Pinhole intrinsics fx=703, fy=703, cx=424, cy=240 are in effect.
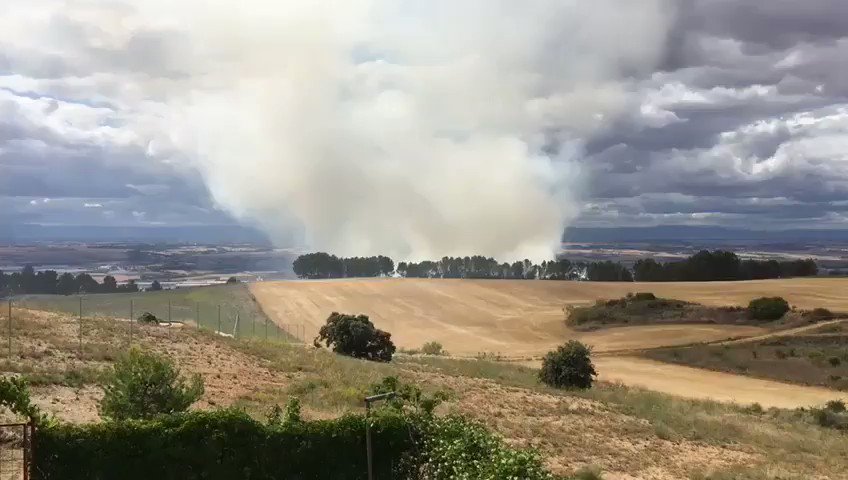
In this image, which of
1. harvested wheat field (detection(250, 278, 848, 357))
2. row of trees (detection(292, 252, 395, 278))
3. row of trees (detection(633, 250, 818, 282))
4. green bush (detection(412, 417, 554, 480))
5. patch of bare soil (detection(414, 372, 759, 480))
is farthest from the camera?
row of trees (detection(292, 252, 395, 278))

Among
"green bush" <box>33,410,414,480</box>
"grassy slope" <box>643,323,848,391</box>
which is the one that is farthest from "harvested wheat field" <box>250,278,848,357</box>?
"green bush" <box>33,410,414,480</box>

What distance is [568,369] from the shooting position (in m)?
43.8

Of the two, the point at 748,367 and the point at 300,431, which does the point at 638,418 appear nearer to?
the point at 300,431

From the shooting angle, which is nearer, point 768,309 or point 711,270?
point 768,309

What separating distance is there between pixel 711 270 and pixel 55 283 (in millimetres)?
106688

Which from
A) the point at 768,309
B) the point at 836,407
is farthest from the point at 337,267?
the point at 836,407

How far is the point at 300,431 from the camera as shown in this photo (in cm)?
1435

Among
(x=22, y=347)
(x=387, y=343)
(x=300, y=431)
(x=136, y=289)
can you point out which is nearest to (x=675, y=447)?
(x=300, y=431)

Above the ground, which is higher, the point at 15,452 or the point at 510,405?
the point at 15,452

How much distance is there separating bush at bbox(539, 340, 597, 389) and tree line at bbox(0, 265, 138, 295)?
7144 cm

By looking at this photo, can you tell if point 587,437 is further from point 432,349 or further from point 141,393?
point 432,349

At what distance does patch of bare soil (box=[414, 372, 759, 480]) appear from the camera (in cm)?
2200

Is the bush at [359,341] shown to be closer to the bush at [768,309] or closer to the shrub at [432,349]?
the shrub at [432,349]

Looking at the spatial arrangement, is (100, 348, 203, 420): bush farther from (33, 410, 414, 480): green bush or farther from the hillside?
the hillside
